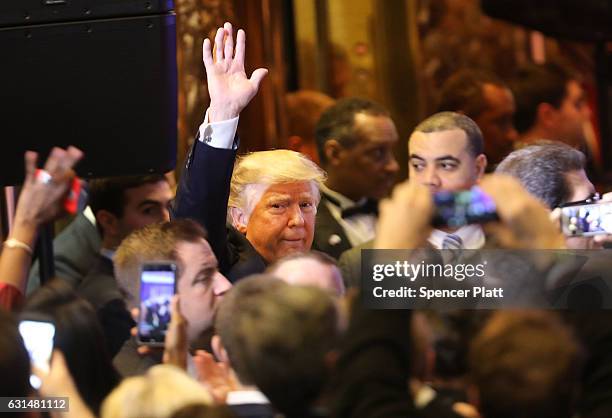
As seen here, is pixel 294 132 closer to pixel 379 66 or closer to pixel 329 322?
pixel 379 66

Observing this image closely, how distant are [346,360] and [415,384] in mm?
133

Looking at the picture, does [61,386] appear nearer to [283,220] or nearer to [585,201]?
[283,220]

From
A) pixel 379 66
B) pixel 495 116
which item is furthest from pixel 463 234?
pixel 379 66

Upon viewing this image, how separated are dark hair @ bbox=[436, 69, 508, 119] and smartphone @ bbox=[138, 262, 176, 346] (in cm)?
213

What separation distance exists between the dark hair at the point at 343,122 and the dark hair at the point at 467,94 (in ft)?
2.59

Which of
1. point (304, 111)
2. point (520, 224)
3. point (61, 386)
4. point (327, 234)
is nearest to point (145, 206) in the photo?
point (327, 234)

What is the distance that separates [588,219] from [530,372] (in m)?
0.72

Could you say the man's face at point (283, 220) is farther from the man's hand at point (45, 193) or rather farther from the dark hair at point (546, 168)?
the man's hand at point (45, 193)

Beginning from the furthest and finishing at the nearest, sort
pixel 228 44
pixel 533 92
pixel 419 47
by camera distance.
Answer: pixel 419 47 → pixel 533 92 → pixel 228 44

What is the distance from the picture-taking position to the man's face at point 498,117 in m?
5.18

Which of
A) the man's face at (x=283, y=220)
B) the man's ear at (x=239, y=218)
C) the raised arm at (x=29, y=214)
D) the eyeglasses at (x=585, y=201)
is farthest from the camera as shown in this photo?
the man's ear at (x=239, y=218)

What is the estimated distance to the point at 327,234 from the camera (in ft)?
13.1

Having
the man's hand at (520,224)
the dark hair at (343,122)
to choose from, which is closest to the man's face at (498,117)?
the dark hair at (343,122)

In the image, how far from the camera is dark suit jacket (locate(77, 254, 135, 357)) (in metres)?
3.25
